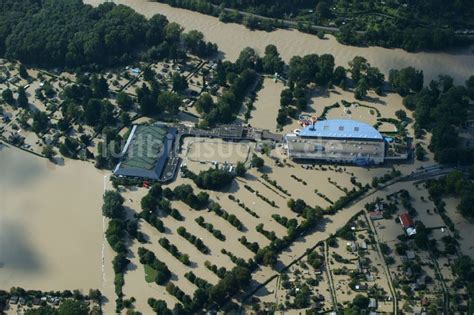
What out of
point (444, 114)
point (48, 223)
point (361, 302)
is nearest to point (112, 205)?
point (48, 223)

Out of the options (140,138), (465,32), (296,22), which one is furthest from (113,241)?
(465,32)

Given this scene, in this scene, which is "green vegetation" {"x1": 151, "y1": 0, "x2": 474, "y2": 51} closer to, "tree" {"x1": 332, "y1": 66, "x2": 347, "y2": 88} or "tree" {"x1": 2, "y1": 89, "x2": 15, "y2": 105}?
"tree" {"x1": 332, "y1": 66, "x2": 347, "y2": 88}

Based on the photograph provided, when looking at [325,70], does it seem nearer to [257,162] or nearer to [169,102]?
[257,162]

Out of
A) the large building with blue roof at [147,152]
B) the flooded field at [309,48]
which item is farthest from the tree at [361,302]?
the flooded field at [309,48]

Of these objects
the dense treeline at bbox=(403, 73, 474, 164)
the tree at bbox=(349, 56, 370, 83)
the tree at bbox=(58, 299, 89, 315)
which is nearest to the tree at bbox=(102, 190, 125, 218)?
the tree at bbox=(58, 299, 89, 315)

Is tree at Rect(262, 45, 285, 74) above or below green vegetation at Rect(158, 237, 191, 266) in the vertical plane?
above

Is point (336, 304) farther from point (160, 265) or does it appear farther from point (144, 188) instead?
point (144, 188)
